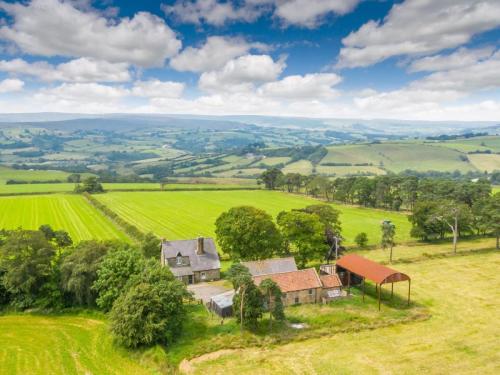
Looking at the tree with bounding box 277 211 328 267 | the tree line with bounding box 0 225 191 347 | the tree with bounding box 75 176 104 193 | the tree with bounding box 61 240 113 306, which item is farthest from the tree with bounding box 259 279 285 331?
the tree with bounding box 75 176 104 193

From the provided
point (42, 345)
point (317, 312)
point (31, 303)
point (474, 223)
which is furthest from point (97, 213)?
point (474, 223)

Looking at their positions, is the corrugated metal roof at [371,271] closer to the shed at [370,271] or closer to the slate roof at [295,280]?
the shed at [370,271]

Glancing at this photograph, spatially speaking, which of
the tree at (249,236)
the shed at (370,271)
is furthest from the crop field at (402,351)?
the tree at (249,236)

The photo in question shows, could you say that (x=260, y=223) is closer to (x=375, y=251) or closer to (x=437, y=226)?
(x=375, y=251)

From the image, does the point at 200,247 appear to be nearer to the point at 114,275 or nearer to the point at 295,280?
the point at 114,275

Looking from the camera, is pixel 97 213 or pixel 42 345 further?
pixel 97 213
